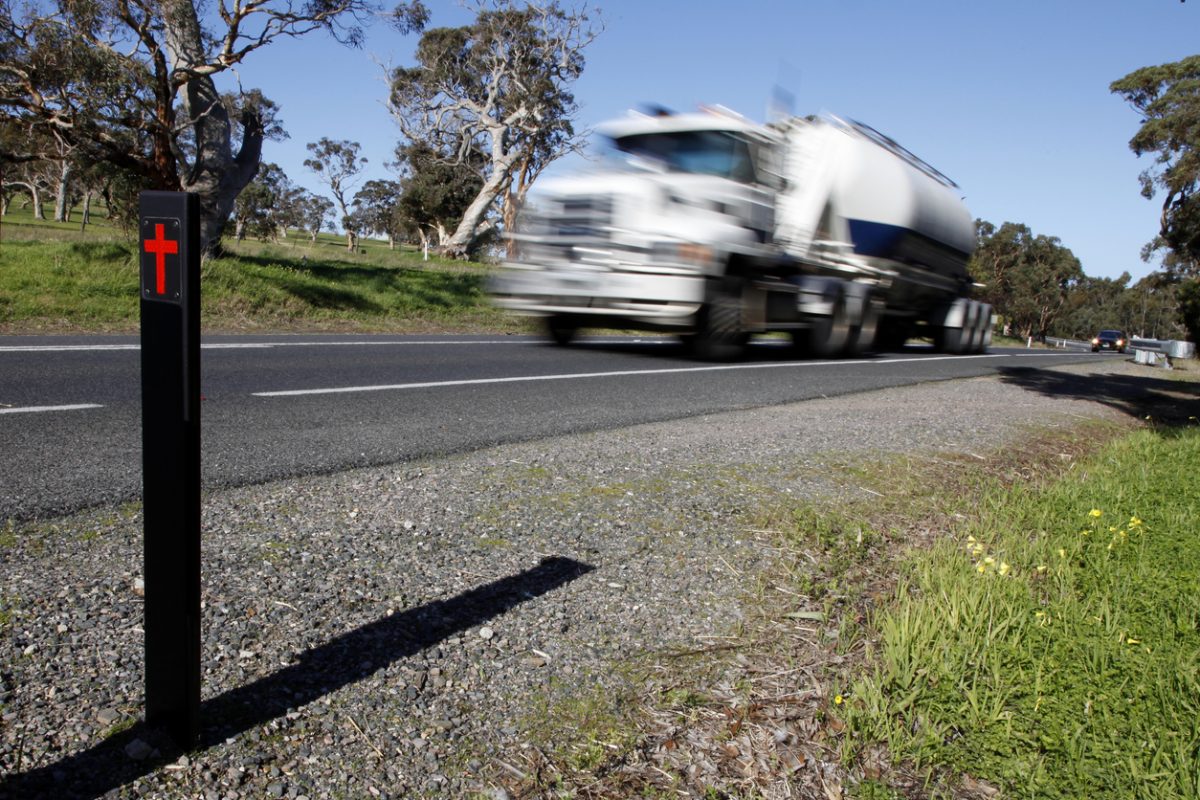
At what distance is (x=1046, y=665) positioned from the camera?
110 inches

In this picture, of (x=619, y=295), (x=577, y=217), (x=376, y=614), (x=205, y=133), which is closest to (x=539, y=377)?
(x=619, y=295)

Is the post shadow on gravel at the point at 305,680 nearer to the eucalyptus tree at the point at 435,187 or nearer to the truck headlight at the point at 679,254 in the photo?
the truck headlight at the point at 679,254

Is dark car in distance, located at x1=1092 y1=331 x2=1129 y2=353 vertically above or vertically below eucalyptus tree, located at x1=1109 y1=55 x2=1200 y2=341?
below

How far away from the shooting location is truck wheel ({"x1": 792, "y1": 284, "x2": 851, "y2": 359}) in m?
13.5

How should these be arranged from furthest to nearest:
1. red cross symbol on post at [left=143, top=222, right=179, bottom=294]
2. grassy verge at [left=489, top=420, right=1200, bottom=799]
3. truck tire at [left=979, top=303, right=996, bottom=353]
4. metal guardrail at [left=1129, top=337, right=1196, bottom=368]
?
metal guardrail at [left=1129, top=337, right=1196, bottom=368]
truck tire at [left=979, top=303, right=996, bottom=353]
grassy verge at [left=489, top=420, right=1200, bottom=799]
red cross symbol on post at [left=143, top=222, right=179, bottom=294]

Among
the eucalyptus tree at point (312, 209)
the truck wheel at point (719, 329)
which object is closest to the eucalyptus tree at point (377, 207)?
the eucalyptus tree at point (312, 209)

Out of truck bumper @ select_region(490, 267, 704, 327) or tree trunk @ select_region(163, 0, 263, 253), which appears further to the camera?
tree trunk @ select_region(163, 0, 263, 253)

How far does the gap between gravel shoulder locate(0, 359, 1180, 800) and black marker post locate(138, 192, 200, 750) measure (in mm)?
148

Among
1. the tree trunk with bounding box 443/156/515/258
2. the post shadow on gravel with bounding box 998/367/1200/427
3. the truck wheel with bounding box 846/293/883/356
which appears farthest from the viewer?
the tree trunk with bounding box 443/156/515/258

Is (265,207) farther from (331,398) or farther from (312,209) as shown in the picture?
(331,398)

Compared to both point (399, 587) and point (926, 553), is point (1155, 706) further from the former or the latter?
point (399, 587)

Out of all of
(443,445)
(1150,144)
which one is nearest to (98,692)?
(443,445)

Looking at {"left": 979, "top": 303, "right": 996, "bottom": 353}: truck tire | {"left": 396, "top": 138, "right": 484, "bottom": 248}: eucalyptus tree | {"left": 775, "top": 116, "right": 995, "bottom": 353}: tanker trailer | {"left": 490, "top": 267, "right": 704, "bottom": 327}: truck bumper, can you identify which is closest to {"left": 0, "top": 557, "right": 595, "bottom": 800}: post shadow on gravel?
Answer: {"left": 490, "top": 267, "right": 704, "bottom": 327}: truck bumper

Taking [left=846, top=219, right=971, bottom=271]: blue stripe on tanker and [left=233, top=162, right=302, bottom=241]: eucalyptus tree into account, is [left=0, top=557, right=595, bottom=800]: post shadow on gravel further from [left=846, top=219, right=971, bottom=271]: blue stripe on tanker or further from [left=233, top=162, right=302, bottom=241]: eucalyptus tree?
[left=233, top=162, right=302, bottom=241]: eucalyptus tree
